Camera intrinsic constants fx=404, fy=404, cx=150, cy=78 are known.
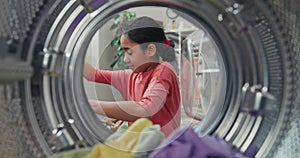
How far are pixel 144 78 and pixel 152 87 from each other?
0.02 m

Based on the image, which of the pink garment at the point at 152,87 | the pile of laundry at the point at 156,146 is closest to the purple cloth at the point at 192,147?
the pile of laundry at the point at 156,146

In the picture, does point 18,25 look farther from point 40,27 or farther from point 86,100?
point 86,100

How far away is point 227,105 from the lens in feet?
1.68

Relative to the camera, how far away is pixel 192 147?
474 mm

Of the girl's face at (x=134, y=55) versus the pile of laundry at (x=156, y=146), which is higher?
the girl's face at (x=134, y=55)

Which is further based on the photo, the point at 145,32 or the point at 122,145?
the point at 145,32

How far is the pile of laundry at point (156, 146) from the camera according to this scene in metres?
0.47

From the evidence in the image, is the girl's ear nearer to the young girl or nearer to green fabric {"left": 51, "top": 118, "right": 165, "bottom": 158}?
the young girl

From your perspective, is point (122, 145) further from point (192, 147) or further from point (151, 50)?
point (151, 50)

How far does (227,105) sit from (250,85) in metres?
0.04

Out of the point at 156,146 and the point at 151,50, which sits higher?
the point at 151,50

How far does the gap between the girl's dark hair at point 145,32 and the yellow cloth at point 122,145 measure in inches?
5.4

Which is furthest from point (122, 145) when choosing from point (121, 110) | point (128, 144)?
point (121, 110)

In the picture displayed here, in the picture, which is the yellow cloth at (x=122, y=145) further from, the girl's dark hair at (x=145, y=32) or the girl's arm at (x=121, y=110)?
the girl's dark hair at (x=145, y=32)
